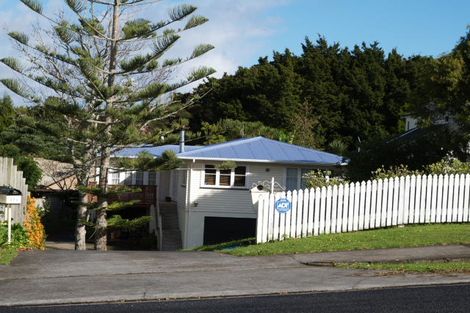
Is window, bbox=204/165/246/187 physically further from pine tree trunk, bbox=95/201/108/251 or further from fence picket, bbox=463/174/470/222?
fence picket, bbox=463/174/470/222

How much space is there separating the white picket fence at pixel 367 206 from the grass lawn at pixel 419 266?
4364 millimetres

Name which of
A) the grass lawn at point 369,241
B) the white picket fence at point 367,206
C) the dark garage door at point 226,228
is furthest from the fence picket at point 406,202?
the dark garage door at point 226,228

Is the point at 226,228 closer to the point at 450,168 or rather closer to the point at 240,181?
the point at 240,181

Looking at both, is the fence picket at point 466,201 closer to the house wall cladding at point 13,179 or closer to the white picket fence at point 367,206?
the white picket fence at point 367,206

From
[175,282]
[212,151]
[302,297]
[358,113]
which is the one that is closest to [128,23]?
[212,151]

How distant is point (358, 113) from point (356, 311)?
4813 cm

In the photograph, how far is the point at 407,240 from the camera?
1555 cm

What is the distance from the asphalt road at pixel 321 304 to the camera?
925 centimetres

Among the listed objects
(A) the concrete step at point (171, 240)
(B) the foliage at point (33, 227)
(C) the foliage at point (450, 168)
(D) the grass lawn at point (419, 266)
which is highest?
(C) the foliage at point (450, 168)

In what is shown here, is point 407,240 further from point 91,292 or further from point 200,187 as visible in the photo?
point 200,187

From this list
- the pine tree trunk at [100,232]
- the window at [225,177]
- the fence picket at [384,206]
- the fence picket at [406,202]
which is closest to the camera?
the fence picket at [384,206]

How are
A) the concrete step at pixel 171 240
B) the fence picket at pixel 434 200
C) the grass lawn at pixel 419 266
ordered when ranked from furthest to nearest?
the concrete step at pixel 171 240 → the fence picket at pixel 434 200 → the grass lawn at pixel 419 266

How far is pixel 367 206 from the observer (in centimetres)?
1820

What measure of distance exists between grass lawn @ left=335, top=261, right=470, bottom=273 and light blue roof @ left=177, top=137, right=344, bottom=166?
1685 cm
